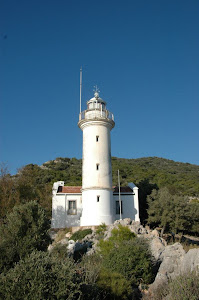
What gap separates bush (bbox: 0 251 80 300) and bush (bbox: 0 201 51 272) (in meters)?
3.86

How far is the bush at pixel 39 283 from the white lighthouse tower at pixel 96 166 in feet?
50.4

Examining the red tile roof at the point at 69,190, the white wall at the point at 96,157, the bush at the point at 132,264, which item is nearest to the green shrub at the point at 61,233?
the red tile roof at the point at 69,190

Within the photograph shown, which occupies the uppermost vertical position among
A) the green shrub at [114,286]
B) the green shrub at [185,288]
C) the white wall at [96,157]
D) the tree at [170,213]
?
the white wall at [96,157]

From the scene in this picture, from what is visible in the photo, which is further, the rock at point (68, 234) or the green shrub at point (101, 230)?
the rock at point (68, 234)

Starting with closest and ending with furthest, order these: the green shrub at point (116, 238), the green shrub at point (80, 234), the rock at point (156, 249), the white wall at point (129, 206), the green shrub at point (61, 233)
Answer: the rock at point (156, 249) < the green shrub at point (116, 238) < the green shrub at point (80, 234) < the green shrub at point (61, 233) < the white wall at point (129, 206)

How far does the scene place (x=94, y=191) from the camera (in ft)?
73.2

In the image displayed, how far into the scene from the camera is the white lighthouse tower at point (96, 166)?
22.0 m

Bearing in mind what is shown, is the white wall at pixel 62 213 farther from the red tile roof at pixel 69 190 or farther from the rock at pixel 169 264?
the rock at pixel 169 264

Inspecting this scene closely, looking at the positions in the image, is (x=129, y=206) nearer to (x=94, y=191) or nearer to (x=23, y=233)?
(x=94, y=191)

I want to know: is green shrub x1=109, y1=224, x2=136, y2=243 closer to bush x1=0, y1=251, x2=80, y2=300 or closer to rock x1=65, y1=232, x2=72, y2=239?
rock x1=65, y1=232, x2=72, y2=239

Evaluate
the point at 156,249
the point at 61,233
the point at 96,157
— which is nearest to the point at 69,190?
the point at 61,233

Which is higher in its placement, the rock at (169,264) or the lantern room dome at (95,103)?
the lantern room dome at (95,103)

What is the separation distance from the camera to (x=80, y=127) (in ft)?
81.1

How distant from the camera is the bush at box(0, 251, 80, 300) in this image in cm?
601
